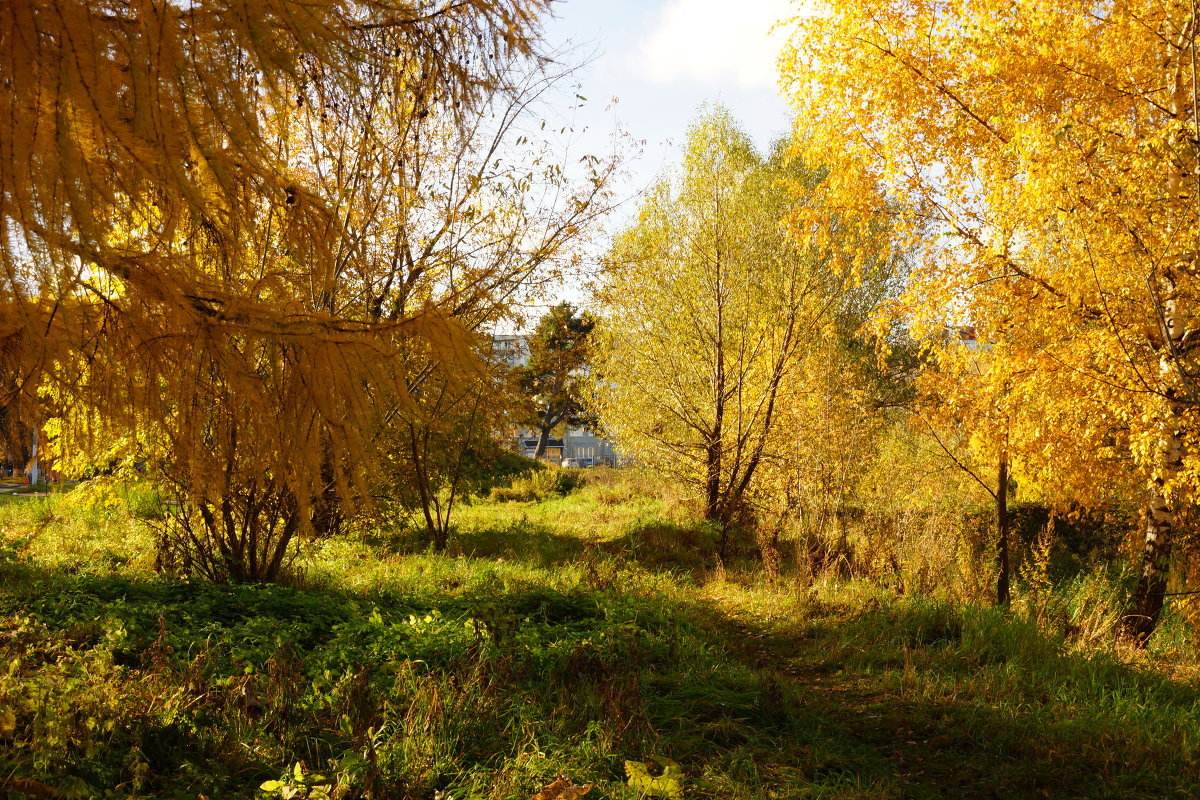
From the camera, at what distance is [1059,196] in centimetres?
512

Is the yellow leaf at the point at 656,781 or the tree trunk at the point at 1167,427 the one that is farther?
the tree trunk at the point at 1167,427

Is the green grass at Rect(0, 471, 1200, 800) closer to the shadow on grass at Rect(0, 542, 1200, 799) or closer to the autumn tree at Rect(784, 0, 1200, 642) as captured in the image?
the shadow on grass at Rect(0, 542, 1200, 799)

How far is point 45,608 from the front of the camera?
14.8 feet

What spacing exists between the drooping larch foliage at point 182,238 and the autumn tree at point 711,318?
7.16 meters

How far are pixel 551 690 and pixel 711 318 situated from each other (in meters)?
7.96

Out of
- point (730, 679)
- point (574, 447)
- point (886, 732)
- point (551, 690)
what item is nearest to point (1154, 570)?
point (886, 732)

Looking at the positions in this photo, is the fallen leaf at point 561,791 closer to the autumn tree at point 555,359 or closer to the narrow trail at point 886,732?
the narrow trail at point 886,732

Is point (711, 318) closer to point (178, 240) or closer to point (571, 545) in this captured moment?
point (571, 545)

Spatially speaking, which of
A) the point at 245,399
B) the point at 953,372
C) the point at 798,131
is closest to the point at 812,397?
the point at 953,372

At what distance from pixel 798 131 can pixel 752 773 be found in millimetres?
6813

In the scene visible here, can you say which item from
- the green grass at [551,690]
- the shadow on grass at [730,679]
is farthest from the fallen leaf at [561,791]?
the shadow on grass at [730,679]

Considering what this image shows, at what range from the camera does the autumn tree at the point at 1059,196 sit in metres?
5.09

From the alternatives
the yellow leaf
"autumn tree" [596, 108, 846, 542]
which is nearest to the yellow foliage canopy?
the yellow leaf

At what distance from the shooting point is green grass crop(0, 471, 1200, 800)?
9.54ft
